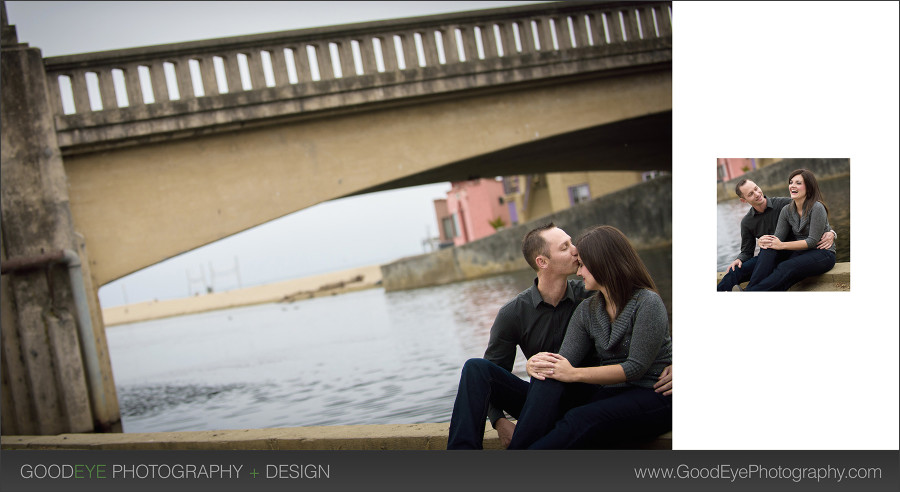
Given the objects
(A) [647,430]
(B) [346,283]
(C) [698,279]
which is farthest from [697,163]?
(B) [346,283]

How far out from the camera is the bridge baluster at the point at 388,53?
21.1 ft

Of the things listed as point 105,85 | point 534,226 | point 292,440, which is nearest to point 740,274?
point 292,440

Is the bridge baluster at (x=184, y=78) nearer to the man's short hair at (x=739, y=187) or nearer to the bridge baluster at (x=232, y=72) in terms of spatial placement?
the bridge baluster at (x=232, y=72)

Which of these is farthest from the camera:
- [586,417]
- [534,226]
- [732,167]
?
[534,226]

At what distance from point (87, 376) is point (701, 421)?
4.47 m

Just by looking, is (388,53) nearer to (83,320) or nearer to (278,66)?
(278,66)

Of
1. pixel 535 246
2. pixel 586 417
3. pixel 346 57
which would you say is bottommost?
pixel 586 417

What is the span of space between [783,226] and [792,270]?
17 centimetres

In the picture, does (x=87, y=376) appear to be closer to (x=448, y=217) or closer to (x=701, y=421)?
(x=701, y=421)

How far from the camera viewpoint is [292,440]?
364 cm

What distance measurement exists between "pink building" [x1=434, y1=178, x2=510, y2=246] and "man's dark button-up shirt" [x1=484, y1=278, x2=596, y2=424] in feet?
82.9

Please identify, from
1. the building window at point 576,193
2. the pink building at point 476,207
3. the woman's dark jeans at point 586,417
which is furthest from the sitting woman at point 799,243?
the pink building at point 476,207

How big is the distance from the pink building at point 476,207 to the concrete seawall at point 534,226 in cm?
690

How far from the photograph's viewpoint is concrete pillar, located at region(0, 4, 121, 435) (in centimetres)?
553
